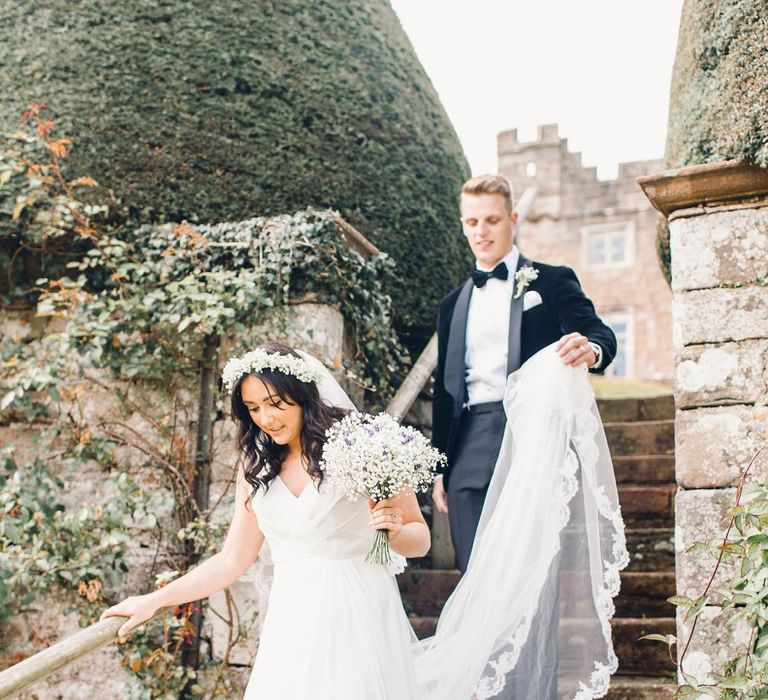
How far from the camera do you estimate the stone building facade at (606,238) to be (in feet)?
73.2

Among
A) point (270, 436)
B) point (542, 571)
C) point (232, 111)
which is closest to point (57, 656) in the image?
point (270, 436)

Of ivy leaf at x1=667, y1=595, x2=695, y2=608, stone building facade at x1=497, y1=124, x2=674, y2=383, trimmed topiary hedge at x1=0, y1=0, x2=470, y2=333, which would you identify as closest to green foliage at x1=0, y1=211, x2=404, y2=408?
Answer: trimmed topiary hedge at x1=0, y1=0, x2=470, y2=333

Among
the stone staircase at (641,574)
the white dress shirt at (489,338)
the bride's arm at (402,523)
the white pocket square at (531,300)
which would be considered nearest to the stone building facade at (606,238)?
the stone staircase at (641,574)

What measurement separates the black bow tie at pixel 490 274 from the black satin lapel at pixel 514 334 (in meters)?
0.05

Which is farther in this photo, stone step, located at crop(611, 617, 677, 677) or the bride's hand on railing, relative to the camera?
stone step, located at crop(611, 617, 677, 677)

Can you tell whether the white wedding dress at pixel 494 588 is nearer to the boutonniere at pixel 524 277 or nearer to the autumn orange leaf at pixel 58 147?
the boutonniere at pixel 524 277

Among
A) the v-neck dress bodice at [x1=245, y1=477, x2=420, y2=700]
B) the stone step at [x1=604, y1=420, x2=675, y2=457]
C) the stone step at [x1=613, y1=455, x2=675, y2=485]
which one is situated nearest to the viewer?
the v-neck dress bodice at [x1=245, y1=477, x2=420, y2=700]

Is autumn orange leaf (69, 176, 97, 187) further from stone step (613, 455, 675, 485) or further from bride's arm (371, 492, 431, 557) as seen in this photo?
stone step (613, 455, 675, 485)

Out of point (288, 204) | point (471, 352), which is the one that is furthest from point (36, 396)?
point (471, 352)

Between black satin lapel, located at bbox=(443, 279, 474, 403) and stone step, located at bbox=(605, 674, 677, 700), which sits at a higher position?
black satin lapel, located at bbox=(443, 279, 474, 403)

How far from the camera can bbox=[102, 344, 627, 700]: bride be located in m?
2.61

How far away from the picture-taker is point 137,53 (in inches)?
189

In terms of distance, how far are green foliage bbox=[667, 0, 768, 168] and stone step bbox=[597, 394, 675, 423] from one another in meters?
2.67

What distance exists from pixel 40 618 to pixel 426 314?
262cm
